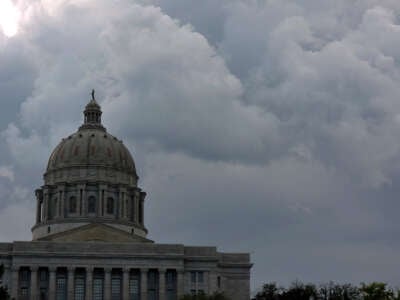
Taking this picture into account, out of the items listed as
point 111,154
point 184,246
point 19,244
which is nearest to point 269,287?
point 184,246

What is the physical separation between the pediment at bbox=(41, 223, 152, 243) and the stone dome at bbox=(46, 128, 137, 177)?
12858mm

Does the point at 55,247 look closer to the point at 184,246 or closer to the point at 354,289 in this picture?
the point at 184,246

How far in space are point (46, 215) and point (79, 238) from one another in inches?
478

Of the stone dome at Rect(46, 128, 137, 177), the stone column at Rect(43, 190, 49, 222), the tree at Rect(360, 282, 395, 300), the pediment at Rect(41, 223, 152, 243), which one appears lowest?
the tree at Rect(360, 282, 395, 300)

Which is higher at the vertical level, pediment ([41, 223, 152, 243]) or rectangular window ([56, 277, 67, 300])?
pediment ([41, 223, 152, 243])

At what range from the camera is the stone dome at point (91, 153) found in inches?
5389

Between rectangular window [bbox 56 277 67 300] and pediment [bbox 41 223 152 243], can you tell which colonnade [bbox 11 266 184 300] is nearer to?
rectangular window [bbox 56 277 67 300]

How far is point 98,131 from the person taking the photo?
142000mm

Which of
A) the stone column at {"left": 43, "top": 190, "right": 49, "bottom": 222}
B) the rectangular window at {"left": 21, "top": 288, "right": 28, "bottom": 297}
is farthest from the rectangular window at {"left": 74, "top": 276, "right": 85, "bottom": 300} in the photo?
the stone column at {"left": 43, "top": 190, "right": 49, "bottom": 222}

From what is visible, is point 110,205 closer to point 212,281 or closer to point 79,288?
point 79,288

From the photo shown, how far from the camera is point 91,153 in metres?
138

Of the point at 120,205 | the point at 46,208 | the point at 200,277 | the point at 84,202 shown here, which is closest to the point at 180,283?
the point at 200,277

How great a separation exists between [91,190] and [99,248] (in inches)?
686

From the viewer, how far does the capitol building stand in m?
117
